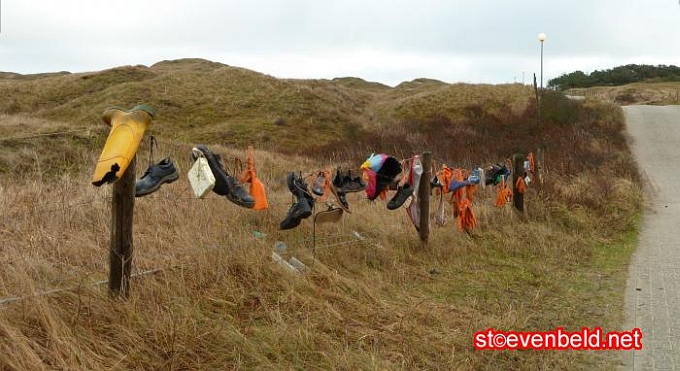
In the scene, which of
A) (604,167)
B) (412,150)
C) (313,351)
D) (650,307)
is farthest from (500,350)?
(412,150)

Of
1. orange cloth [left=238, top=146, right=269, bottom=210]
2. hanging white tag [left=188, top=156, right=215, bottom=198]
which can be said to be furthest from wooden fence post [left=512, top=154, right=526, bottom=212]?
hanging white tag [left=188, top=156, right=215, bottom=198]

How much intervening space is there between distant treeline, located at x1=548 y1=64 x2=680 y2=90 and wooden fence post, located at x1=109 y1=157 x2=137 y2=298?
175 feet

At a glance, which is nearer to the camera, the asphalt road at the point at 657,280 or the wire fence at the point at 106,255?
the asphalt road at the point at 657,280

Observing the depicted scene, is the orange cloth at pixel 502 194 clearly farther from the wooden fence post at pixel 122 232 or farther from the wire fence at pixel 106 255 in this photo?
the wooden fence post at pixel 122 232

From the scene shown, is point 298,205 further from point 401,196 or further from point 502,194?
point 502,194

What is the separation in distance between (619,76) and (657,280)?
54.7 metres

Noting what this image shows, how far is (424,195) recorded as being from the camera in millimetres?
5484

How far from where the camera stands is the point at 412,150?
16875mm

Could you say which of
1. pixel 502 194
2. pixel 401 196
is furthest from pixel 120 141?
pixel 502 194

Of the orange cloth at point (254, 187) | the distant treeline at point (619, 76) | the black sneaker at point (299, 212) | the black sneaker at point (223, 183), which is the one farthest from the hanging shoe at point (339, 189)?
the distant treeline at point (619, 76)

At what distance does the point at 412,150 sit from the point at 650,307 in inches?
508

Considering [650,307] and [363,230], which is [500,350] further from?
[363,230]

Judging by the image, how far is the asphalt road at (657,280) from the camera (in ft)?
10.9

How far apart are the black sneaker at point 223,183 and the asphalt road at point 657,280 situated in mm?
2762
